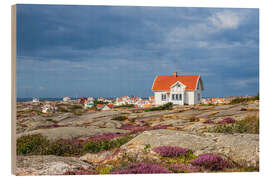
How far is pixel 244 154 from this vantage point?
988 centimetres

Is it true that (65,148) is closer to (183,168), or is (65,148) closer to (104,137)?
(104,137)

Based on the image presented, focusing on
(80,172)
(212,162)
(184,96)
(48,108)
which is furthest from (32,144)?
(212,162)

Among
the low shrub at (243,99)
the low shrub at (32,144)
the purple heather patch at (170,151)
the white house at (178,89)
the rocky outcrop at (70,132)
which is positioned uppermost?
the white house at (178,89)

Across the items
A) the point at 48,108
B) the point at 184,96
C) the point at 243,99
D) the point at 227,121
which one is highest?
the point at 184,96

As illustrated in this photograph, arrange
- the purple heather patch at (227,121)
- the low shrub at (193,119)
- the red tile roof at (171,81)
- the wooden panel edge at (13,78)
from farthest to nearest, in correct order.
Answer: the purple heather patch at (227,121)
the low shrub at (193,119)
the red tile roof at (171,81)
the wooden panel edge at (13,78)

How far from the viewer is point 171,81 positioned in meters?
11.0

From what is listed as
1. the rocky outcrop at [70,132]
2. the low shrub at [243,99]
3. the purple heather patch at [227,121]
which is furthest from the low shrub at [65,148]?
the low shrub at [243,99]

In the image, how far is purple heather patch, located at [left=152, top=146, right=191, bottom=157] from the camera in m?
9.78

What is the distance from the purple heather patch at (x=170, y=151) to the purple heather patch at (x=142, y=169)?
550mm

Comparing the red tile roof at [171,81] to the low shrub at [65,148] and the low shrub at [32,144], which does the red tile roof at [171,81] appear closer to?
the low shrub at [65,148]

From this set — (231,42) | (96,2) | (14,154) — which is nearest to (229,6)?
(231,42)

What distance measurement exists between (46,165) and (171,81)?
18.7 ft

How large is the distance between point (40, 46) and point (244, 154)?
858 centimetres

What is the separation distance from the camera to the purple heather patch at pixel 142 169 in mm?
9266
